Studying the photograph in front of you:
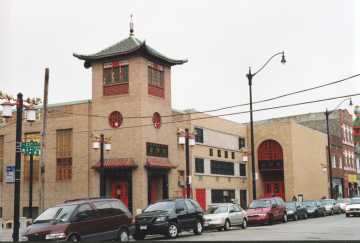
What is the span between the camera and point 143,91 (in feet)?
132

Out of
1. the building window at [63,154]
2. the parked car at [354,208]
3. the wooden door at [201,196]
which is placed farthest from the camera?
the wooden door at [201,196]

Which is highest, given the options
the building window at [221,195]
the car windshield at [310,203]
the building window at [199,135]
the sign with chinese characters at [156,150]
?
the building window at [199,135]

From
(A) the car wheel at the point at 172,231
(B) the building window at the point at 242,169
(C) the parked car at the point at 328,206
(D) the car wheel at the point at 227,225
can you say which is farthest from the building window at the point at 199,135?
(A) the car wheel at the point at 172,231

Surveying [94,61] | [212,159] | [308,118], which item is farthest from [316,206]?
[308,118]

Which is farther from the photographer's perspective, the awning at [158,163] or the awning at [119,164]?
the awning at [158,163]

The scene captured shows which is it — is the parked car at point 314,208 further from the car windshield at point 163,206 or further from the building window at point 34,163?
the car windshield at point 163,206

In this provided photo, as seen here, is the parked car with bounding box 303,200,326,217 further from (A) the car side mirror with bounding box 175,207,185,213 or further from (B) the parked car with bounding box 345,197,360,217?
(A) the car side mirror with bounding box 175,207,185,213

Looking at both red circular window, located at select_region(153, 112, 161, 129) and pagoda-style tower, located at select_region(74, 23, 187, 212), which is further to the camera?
red circular window, located at select_region(153, 112, 161, 129)

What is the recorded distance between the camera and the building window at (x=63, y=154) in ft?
138

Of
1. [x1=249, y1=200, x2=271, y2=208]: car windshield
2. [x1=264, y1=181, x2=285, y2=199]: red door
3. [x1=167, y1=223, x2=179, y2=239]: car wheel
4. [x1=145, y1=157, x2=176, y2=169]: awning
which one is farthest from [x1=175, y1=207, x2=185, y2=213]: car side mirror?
[x1=264, y1=181, x2=285, y2=199]: red door

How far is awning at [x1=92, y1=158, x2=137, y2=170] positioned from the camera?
38594 millimetres

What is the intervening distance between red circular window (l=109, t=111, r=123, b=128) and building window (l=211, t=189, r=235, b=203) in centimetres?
1288

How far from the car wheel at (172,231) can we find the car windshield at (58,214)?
5.74 metres

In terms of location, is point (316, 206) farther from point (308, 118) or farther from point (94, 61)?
point (308, 118)
